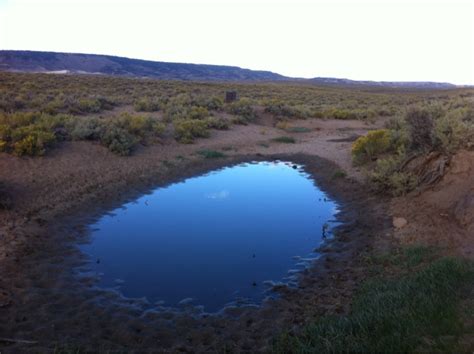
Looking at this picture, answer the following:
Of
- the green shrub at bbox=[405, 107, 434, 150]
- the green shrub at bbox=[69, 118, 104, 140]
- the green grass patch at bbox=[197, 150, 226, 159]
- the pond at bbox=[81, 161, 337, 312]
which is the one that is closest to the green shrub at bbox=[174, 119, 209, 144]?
the green grass patch at bbox=[197, 150, 226, 159]

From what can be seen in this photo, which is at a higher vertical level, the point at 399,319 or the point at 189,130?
the point at 399,319

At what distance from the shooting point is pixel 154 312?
21.0 feet

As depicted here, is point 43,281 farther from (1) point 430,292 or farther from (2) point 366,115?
(2) point 366,115

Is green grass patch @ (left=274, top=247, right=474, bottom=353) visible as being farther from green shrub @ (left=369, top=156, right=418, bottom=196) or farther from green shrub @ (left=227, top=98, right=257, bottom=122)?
green shrub @ (left=227, top=98, right=257, bottom=122)

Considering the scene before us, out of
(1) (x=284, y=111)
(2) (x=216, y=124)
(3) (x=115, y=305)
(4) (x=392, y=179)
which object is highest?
(4) (x=392, y=179)

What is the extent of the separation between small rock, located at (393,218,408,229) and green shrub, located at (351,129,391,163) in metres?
6.42

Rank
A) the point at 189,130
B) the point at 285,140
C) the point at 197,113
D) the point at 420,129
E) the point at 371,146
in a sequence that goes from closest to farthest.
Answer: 1. the point at 420,129
2. the point at 371,146
3. the point at 189,130
4. the point at 285,140
5. the point at 197,113

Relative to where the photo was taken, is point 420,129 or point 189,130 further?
point 189,130

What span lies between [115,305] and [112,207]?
5347 mm

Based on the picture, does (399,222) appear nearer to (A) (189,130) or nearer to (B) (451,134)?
(B) (451,134)

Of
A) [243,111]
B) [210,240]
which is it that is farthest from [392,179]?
[243,111]

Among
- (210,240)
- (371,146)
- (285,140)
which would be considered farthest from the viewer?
(285,140)

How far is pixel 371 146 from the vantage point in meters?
16.1

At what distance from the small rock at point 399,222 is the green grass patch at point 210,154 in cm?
982
